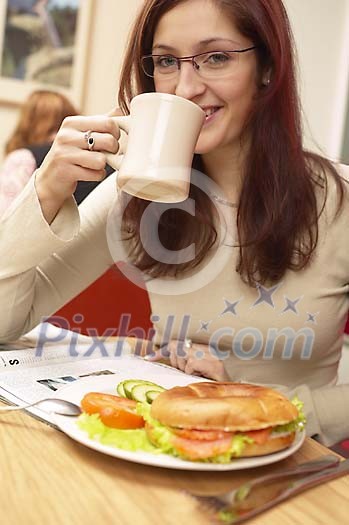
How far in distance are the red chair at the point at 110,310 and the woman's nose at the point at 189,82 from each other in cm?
61

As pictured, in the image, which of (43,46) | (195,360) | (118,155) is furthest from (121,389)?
(43,46)

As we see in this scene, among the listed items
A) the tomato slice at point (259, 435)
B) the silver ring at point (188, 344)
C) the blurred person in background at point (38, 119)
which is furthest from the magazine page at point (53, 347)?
the blurred person in background at point (38, 119)

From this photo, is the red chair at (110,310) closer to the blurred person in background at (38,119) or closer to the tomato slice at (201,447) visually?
the tomato slice at (201,447)

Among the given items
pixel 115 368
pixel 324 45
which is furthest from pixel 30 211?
pixel 324 45

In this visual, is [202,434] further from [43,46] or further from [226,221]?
[43,46]

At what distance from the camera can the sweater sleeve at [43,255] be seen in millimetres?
968

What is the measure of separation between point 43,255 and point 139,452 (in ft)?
1.58

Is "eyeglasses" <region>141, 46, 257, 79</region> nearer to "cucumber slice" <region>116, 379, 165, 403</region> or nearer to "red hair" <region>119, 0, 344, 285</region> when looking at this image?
"red hair" <region>119, 0, 344, 285</region>

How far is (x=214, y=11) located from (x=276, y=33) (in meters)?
0.12

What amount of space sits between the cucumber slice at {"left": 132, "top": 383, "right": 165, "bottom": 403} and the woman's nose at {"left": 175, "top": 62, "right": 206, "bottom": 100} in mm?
485

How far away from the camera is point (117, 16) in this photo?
10.1ft

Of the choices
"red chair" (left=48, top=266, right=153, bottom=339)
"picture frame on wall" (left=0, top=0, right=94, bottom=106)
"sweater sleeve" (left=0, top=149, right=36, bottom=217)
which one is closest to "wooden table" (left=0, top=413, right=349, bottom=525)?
"red chair" (left=48, top=266, right=153, bottom=339)

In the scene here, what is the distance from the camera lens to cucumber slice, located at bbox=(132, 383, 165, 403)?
0.72 m

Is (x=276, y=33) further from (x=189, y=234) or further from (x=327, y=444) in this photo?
(x=327, y=444)
